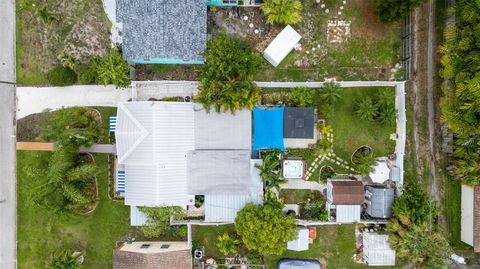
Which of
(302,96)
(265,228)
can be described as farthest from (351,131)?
(265,228)

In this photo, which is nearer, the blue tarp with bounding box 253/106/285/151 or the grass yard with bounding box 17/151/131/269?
the blue tarp with bounding box 253/106/285/151

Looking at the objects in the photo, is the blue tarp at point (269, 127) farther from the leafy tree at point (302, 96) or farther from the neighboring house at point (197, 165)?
the leafy tree at point (302, 96)

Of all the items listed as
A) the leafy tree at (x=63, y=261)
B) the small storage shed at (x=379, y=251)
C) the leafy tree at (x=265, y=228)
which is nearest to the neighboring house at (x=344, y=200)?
the small storage shed at (x=379, y=251)

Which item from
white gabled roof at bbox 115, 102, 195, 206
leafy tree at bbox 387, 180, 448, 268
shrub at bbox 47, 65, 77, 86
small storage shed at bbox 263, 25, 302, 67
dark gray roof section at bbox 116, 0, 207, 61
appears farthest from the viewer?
shrub at bbox 47, 65, 77, 86

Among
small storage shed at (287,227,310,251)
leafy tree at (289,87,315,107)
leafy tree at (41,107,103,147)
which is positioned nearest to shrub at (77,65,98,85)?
leafy tree at (41,107,103,147)

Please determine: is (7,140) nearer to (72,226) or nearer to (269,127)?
(72,226)

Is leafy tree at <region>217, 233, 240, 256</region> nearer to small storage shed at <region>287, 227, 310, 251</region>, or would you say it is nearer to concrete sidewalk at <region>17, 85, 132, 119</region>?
small storage shed at <region>287, 227, 310, 251</region>
